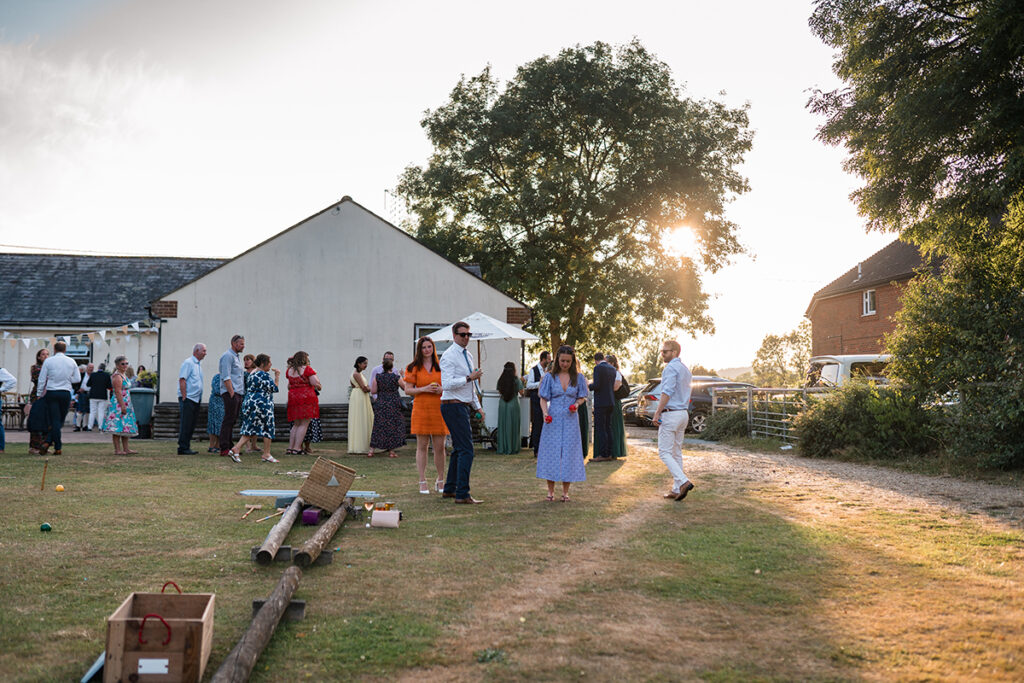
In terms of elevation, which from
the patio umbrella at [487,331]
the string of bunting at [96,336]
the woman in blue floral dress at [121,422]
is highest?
the string of bunting at [96,336]

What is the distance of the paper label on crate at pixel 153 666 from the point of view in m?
3.51

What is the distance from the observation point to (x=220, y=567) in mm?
5773

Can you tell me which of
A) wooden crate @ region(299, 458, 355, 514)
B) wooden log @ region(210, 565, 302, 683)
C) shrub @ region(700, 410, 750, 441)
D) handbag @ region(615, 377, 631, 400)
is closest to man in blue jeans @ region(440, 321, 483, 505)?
wooden crate @ region(299, 458, 355, 514)

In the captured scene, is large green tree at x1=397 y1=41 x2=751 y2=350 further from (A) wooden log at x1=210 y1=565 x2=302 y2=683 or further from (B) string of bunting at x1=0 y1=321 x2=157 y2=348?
(A) wooden log at x1=210 y1=565 x2=302 y2=683

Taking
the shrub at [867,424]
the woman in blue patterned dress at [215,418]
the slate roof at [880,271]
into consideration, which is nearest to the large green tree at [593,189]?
the slate roof at [880,271]

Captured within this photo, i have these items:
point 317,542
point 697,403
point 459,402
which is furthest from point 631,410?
point 317,542

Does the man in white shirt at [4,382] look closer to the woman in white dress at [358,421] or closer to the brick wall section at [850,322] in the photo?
the woman in white dress at [358,421]

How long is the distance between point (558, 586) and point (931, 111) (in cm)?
1133

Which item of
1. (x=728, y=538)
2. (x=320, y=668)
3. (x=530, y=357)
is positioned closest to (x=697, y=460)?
(x=728, y=538)

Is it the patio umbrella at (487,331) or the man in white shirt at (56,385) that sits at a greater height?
the patio umbrella at (487,331)

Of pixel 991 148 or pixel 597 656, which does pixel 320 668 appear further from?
pixel 991 148

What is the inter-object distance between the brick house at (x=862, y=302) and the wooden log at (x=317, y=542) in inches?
1364

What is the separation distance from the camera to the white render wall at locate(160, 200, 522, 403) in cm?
1998

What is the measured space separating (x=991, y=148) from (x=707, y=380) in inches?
573
